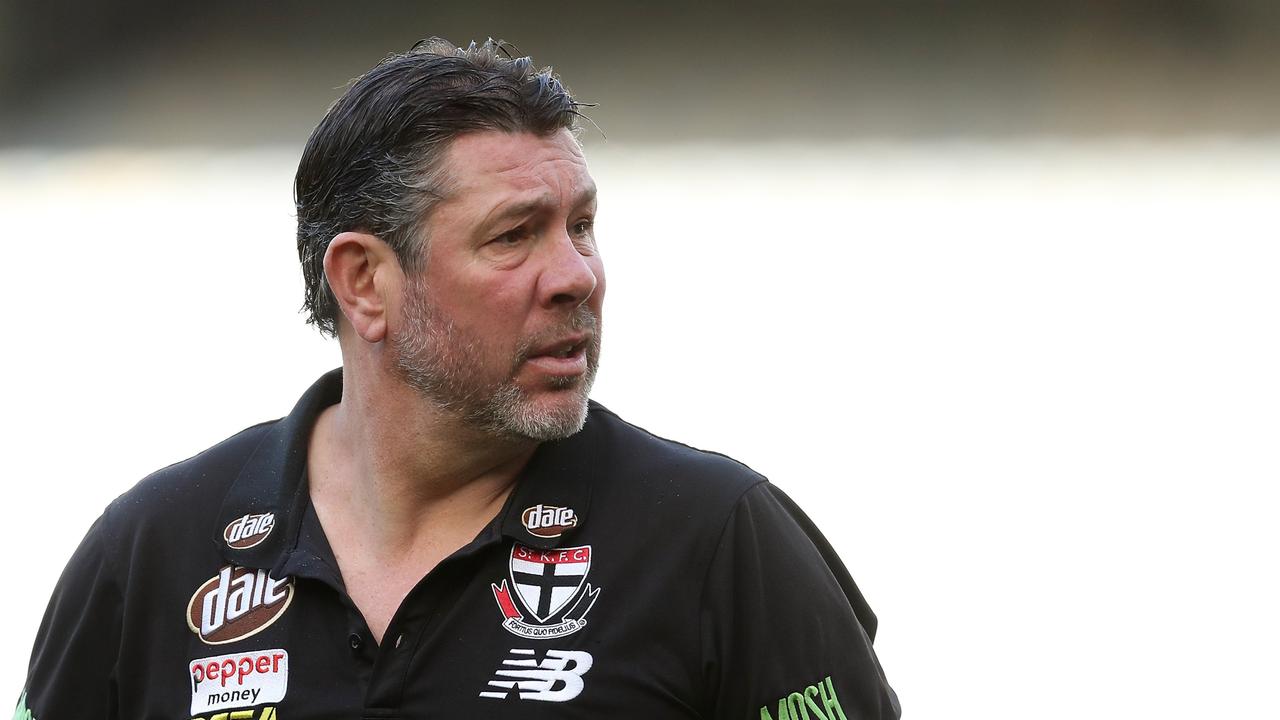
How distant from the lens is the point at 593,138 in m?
7.63

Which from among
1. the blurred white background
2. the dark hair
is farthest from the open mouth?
the blurred white background

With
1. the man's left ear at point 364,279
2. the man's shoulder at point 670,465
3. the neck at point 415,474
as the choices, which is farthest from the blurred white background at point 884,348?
the man's left ear at point 364,279

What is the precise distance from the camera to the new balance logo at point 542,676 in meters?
1.91

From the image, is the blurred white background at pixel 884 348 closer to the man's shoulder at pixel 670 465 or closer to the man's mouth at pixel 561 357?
the man's shoulder at pixel 670 465

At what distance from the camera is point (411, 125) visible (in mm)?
2088

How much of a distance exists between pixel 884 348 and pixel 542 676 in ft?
18.3

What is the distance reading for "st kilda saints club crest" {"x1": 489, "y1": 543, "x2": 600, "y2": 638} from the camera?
196cm

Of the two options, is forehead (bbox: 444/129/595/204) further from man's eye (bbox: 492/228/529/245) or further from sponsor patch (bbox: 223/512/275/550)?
sponsor patch (bbox: 223/512/275/550)

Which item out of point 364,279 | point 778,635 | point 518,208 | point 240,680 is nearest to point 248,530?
point 240,680

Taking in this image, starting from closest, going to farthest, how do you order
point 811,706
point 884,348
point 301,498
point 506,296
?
point 811,706 < point 506,296 < point 301,498 < point 884,348

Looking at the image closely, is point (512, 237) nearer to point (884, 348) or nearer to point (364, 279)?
point (364, 279)

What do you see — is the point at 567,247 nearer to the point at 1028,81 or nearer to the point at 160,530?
the point at 160,530

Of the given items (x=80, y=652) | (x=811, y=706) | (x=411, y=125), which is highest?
(x=411, y=125)

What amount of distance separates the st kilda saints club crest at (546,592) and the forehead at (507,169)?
497 millimetres
